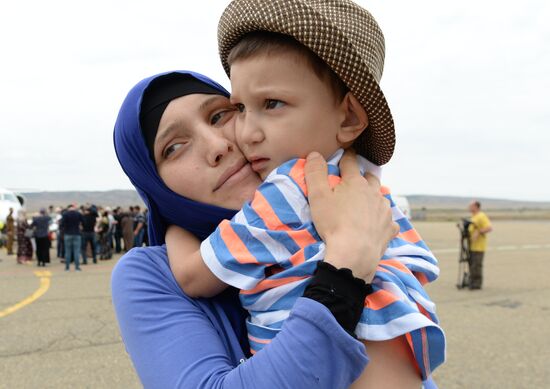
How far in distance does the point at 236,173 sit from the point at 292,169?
23 centimetres

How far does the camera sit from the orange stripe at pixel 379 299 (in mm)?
1085

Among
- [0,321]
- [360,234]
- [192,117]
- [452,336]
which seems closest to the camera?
[360,234]

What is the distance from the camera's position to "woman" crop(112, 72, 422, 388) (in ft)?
3.22

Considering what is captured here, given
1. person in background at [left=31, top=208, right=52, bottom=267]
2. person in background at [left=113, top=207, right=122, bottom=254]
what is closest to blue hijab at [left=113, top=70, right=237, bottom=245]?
person in background at [left=31, top=208, right=52, bottom=267]

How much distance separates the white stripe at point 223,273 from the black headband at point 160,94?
1.63 ft

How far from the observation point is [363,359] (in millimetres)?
1006

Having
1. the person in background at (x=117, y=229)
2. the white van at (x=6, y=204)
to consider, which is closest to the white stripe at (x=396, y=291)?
the person in background at (x=117, y=229)

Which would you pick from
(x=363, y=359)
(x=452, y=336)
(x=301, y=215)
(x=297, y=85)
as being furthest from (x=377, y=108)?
(x=452, y=336)

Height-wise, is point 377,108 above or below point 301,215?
above

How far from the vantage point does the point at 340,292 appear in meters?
1.03

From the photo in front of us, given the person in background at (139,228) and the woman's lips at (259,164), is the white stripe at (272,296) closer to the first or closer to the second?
the woman's lips at (259,164)

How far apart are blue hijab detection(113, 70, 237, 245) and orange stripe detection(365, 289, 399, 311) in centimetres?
50

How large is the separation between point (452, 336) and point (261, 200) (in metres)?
6.14

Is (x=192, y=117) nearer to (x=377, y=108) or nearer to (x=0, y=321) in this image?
(x=377, y=108)
